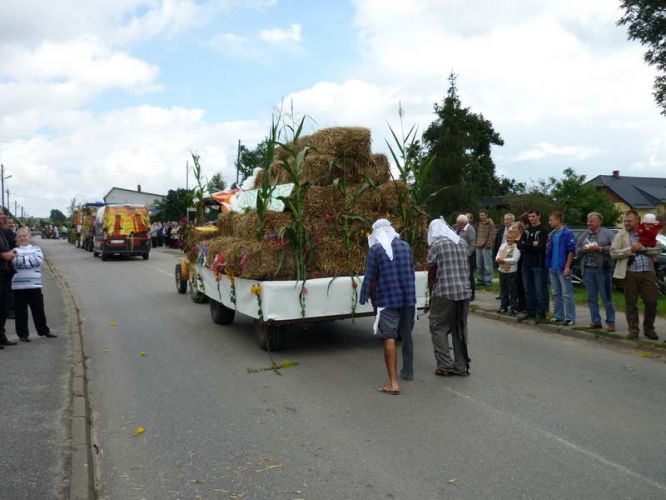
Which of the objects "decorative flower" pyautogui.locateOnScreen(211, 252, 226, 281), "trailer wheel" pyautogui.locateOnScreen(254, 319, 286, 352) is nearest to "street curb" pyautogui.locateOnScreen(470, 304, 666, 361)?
"trailer wheel" pyautogui.locateOnScreen(254, 319, 286, 352)

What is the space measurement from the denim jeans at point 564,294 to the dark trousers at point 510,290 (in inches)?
37.0

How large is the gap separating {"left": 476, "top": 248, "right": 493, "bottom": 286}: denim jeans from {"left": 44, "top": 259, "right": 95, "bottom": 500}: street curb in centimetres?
1009

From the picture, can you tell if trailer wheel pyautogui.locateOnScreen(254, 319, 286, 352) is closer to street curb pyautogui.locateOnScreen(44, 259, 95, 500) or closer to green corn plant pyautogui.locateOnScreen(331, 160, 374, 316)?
green corn plant pyautogui.locateOnScreen(331, 160, 374, 316)

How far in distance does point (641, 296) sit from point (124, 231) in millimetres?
23793

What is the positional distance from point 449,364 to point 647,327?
3.72 metres

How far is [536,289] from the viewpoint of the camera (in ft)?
34.7

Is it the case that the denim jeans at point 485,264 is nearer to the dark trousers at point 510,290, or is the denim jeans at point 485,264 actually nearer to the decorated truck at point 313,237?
the dark trousers at point 510,290

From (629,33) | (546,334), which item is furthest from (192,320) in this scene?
(629,33)

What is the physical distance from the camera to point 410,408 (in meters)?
5.80

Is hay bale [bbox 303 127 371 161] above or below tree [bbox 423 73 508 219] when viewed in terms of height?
below

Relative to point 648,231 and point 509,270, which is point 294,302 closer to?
point 509,270

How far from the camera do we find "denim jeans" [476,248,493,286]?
50.7 feet

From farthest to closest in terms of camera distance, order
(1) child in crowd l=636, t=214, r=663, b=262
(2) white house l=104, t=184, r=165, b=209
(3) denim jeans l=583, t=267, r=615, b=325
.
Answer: (2) white house l=104, t=184, r=165, b=209 → (3) denim jeans l=583, t=267, r=615, b=325 → (1) child in crowd l=636, t=214, r=663, b=262

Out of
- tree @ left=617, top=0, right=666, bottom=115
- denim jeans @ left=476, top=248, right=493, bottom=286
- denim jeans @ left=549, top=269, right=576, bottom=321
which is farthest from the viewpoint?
tree @ left=617, top=0, right=666, bottom=115
